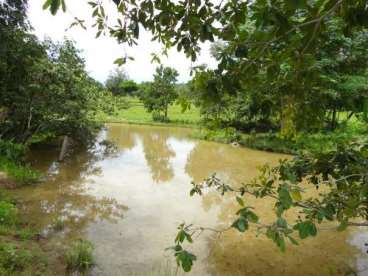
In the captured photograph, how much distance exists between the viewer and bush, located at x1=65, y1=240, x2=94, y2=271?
411 centimetres

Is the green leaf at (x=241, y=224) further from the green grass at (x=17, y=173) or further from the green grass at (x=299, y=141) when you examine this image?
the green grass at (x=299, y=141)

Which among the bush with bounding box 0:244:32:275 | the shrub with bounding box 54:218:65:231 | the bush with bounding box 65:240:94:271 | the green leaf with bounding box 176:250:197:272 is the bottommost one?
the shrub with bounding box 54:218:65:231

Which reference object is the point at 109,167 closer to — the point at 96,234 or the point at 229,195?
the point at 229,195

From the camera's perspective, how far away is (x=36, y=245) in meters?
4.57

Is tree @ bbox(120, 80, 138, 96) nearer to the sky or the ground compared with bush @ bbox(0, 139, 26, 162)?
nearer to the sky

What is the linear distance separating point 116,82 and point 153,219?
3933cm

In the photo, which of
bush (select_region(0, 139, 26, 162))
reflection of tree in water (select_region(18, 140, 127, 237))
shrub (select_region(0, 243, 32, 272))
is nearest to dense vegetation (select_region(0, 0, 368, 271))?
shrub (select_region(0, 243, 32, 272))

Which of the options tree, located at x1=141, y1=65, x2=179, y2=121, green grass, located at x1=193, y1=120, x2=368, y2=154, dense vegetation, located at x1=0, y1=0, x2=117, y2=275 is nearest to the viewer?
dense vegetation, located at x1=0, y1=0, x2=117, y2=275

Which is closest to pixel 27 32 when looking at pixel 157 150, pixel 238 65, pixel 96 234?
pixel 96 234

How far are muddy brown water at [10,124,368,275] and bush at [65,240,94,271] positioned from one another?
131mm

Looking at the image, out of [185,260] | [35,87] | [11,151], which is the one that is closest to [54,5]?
[185,260]

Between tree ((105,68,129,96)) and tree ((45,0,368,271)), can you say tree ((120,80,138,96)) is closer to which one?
tree ((105,68,129,96))

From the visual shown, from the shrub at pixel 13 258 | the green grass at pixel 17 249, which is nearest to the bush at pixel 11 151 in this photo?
the green grass at pixel 17 249

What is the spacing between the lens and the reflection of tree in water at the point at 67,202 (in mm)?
5782
